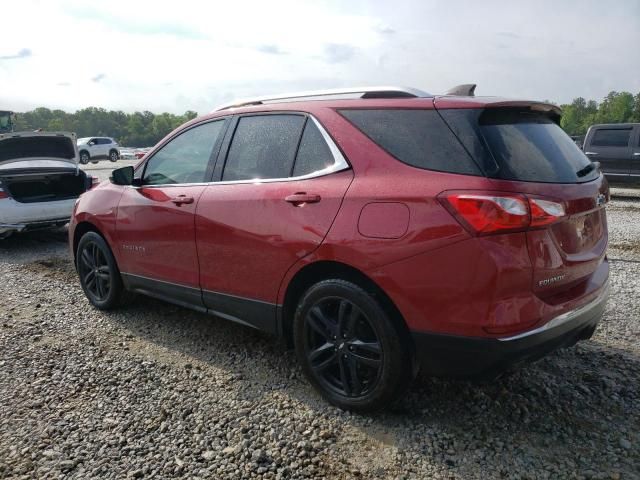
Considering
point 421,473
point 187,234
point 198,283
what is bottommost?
point 421,473

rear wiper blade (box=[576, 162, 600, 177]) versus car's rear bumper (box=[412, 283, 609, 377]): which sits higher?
rear wiper blade (box=[576, 162, 600, 177])

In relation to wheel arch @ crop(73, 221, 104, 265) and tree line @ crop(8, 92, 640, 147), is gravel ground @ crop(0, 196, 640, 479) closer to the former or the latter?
wheel arch @ crop(73, 221, 104, 265)

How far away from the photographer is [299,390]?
125 inches

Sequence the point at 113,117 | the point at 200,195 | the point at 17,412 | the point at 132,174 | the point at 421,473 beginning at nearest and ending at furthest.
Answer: the point at 421,473, the point at 17,412, the point at 200,195, the point at 132,174, the point at 113,117

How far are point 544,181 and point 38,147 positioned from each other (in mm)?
7872

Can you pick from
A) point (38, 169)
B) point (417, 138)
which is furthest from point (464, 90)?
point (38, 169)

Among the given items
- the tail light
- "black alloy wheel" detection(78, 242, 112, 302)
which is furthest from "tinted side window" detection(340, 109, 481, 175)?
"black alloy wheel" detection(78, 242, 112, 302)

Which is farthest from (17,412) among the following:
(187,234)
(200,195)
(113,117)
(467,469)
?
(113,117)

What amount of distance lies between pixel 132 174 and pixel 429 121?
8.64ft

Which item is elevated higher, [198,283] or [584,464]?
[198,283]

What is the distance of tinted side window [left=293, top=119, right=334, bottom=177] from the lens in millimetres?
2928

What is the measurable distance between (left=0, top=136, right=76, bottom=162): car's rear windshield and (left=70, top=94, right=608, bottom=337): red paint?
559 centimetres

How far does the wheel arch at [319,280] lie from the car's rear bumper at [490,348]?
0.52 ft

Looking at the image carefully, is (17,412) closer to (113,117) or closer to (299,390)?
(299,390)
